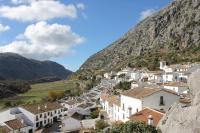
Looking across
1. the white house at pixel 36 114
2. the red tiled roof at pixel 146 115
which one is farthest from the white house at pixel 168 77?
the red tiled roof at pixel 146 115

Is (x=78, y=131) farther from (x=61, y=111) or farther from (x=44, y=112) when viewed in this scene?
(x=61, y=111)

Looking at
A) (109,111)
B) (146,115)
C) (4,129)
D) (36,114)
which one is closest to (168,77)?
(109,111)

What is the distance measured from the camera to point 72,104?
346 feet

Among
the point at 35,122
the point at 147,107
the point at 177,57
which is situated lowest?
the point at 35,122

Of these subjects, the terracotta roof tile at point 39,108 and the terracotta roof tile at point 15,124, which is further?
the terracotta roof tile at point 39,108

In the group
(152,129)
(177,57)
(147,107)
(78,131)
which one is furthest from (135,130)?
(177,57)

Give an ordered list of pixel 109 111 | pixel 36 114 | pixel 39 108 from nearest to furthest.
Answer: pixel 109 111 < pixel 36 114 < pixel 39 108

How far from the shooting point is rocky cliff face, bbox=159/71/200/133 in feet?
54.3

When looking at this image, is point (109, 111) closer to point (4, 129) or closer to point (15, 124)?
point (15, 124)

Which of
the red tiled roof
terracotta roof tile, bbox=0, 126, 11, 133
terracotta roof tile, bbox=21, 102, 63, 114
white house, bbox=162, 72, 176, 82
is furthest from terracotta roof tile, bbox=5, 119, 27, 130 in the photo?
white house, bbox=162, 72, 176, 82

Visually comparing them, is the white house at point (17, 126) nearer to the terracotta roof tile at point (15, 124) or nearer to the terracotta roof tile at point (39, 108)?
the terracotta roof tile at point (15, 124)

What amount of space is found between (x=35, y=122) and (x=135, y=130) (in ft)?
215

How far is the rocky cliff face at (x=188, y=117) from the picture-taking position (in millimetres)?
16562

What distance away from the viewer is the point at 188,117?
17.2 metres
